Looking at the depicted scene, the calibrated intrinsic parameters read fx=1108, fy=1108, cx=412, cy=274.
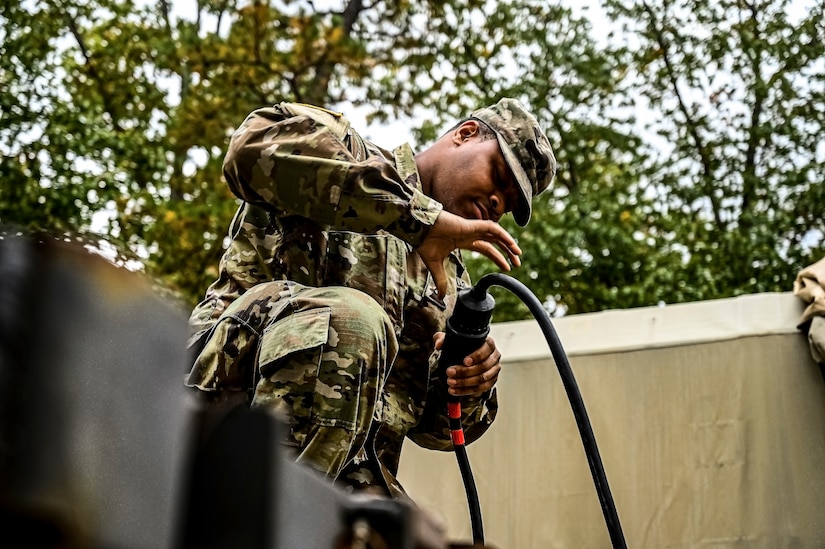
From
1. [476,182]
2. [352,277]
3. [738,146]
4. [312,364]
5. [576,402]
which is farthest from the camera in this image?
[738,146]

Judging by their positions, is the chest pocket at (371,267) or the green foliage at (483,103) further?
the green foliage at (483,103)

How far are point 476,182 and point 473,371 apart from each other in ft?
1.69

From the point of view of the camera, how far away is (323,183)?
2.32 m

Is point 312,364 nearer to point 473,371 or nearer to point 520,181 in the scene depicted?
point 473,371

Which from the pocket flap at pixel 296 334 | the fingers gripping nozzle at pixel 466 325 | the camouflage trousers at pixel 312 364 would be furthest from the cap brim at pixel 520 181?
the pocket flap at pixel 296 334

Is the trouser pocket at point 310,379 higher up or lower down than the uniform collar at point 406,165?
lower down

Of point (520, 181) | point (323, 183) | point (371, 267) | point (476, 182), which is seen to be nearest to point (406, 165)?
point (476, 182)

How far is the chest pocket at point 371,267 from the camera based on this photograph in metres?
2.57

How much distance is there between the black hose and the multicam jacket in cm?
26

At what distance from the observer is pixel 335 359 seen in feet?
6.99

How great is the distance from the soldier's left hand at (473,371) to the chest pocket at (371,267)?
0.17 m

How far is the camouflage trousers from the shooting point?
6.93ft

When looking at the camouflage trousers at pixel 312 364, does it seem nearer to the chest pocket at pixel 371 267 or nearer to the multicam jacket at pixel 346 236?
the multicam jacket at pixel 346 236

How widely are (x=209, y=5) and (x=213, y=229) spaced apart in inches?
113
